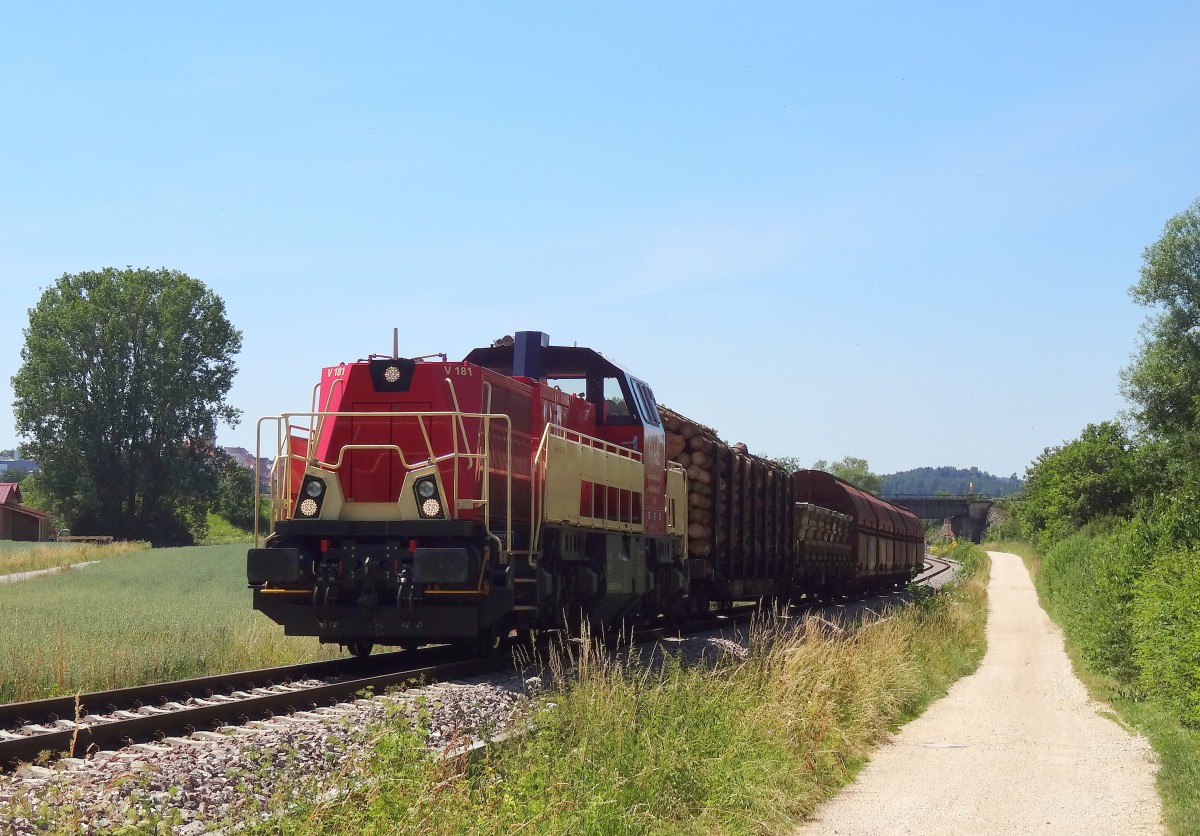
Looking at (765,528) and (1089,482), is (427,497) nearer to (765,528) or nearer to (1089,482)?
(765,528)

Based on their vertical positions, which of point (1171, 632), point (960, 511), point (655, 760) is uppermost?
point (960, 511)

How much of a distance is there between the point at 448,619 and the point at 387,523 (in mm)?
1062

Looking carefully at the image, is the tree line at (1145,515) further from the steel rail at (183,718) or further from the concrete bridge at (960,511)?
the concrete bridge at (960,511)

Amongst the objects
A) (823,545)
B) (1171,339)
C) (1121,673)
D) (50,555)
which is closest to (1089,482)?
(1171,339)

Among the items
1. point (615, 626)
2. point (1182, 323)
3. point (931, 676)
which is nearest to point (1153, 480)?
point (1182, 323)

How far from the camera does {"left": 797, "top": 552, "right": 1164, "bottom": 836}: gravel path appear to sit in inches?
331

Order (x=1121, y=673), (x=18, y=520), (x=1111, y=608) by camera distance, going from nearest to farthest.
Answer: (x=1121, y=673)
(x=1111, y=608)
(x=18, y=520)

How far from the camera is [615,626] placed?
16547 millimetres

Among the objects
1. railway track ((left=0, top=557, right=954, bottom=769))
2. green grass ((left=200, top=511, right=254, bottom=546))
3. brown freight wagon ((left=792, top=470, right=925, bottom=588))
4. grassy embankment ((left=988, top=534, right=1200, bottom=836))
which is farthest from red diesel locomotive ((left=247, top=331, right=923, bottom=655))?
green grass ((left=200, top=511, right=254, bottom=546))

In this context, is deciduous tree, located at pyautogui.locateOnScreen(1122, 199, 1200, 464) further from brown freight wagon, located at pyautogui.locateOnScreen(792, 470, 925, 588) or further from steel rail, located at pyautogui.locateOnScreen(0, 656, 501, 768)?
steel rail, located at pyautogui.locateOnScreen(0, 656, 501, 768)

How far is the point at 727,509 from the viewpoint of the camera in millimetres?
21219

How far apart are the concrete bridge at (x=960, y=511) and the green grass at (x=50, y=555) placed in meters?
87.6

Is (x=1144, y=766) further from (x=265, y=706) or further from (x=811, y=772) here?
(x=265, y=706)

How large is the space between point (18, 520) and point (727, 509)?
78251 millimetres
